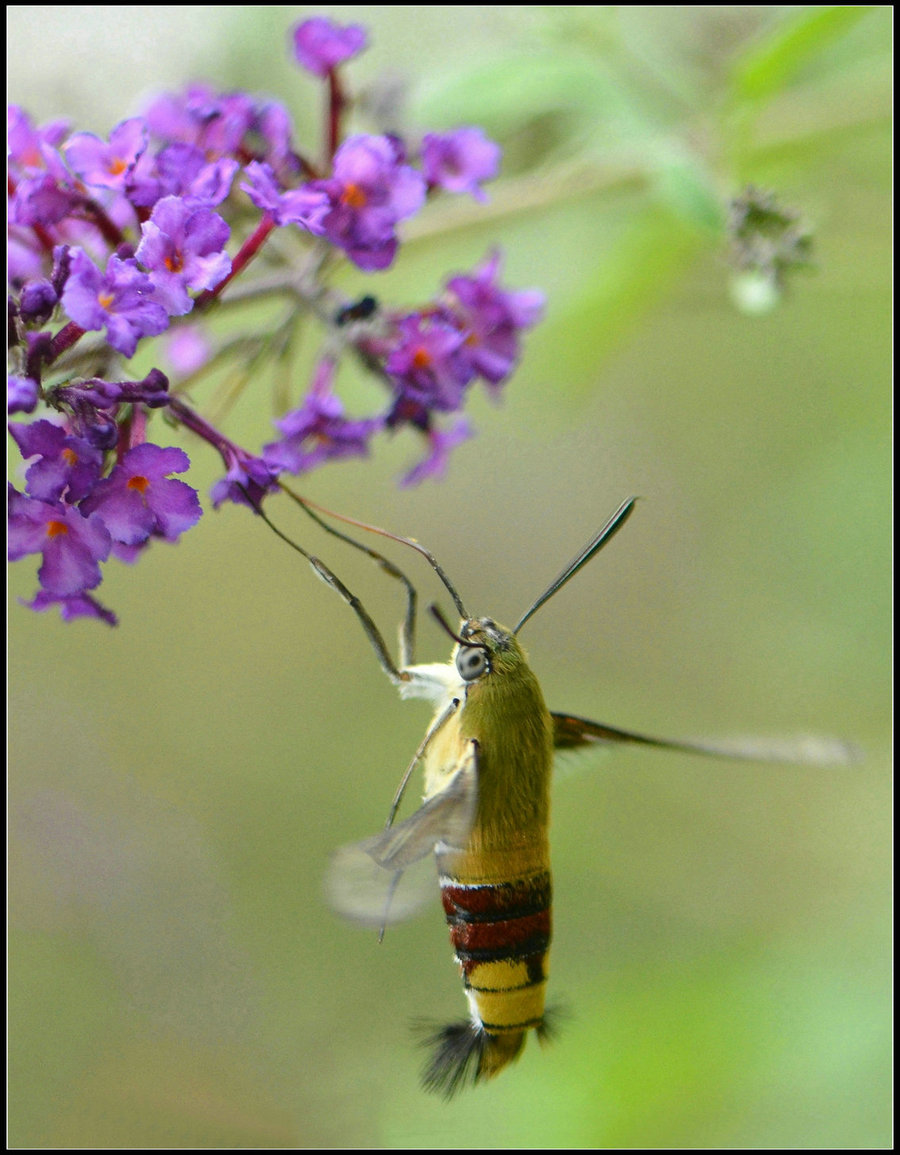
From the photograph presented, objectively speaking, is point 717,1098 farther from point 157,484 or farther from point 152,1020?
point 157,484

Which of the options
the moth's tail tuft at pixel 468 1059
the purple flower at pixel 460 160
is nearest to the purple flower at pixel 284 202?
the purple flower at pixel 460 160

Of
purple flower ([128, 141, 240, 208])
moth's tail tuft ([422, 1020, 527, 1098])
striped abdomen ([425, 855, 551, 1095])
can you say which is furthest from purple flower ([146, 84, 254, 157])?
moth's tail tuft ([422, 1020, 527, 1098])

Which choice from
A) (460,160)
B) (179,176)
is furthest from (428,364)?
(179,176)

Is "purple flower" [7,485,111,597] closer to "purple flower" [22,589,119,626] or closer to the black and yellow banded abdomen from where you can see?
"purple flower" [22,589,119,626]

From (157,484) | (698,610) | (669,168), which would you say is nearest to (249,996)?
(698,610)

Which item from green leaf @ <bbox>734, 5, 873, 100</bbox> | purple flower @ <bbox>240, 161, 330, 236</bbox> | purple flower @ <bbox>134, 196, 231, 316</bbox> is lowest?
purple flower @ <bbox>134, 196, 231, 316</bbox>

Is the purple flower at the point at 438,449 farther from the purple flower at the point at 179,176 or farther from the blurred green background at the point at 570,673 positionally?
the purple flower at the point at 179,176

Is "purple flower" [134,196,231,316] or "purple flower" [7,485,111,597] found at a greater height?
"purple flower" [134,196,231,316]
